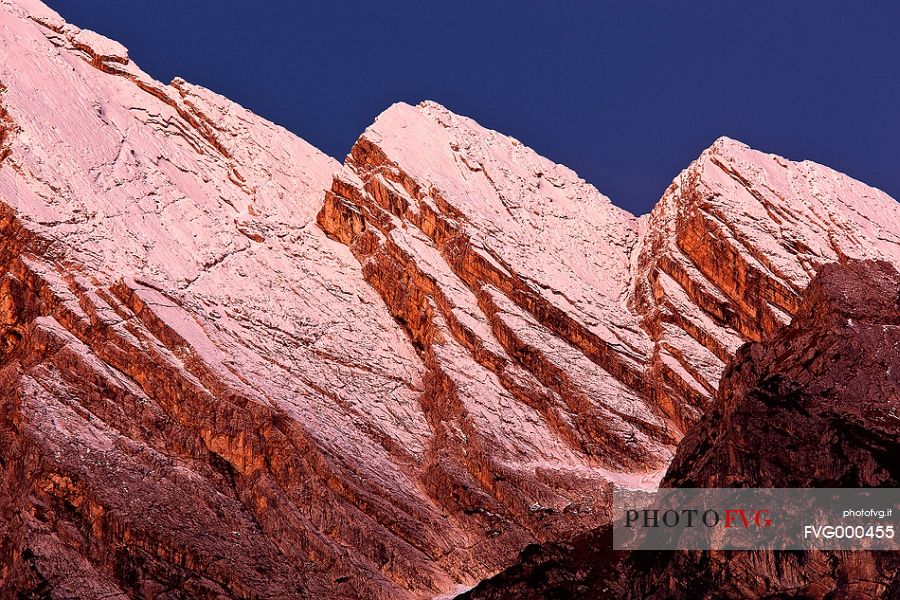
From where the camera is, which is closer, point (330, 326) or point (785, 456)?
point (785, 456)

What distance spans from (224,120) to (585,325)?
29170mm

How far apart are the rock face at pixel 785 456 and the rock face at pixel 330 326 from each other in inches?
267

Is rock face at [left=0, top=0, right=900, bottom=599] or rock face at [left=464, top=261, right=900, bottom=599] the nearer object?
rock face at [left=464, top=261, right=900, bottom=599]

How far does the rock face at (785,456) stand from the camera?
6712 cm

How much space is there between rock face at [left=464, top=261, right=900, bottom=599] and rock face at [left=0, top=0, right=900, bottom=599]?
6.78m

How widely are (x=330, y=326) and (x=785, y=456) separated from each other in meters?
29.4

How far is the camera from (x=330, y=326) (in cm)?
9250

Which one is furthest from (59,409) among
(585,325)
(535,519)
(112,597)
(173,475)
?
(585,325)

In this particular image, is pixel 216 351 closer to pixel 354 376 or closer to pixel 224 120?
pixel 354 376

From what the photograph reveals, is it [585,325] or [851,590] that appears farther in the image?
[585,325]

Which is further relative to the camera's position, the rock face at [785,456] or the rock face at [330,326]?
the rock face at [330,326]

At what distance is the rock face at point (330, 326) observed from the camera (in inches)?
2990

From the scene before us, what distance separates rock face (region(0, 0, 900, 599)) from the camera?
7594cm

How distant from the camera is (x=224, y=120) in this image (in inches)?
4365
